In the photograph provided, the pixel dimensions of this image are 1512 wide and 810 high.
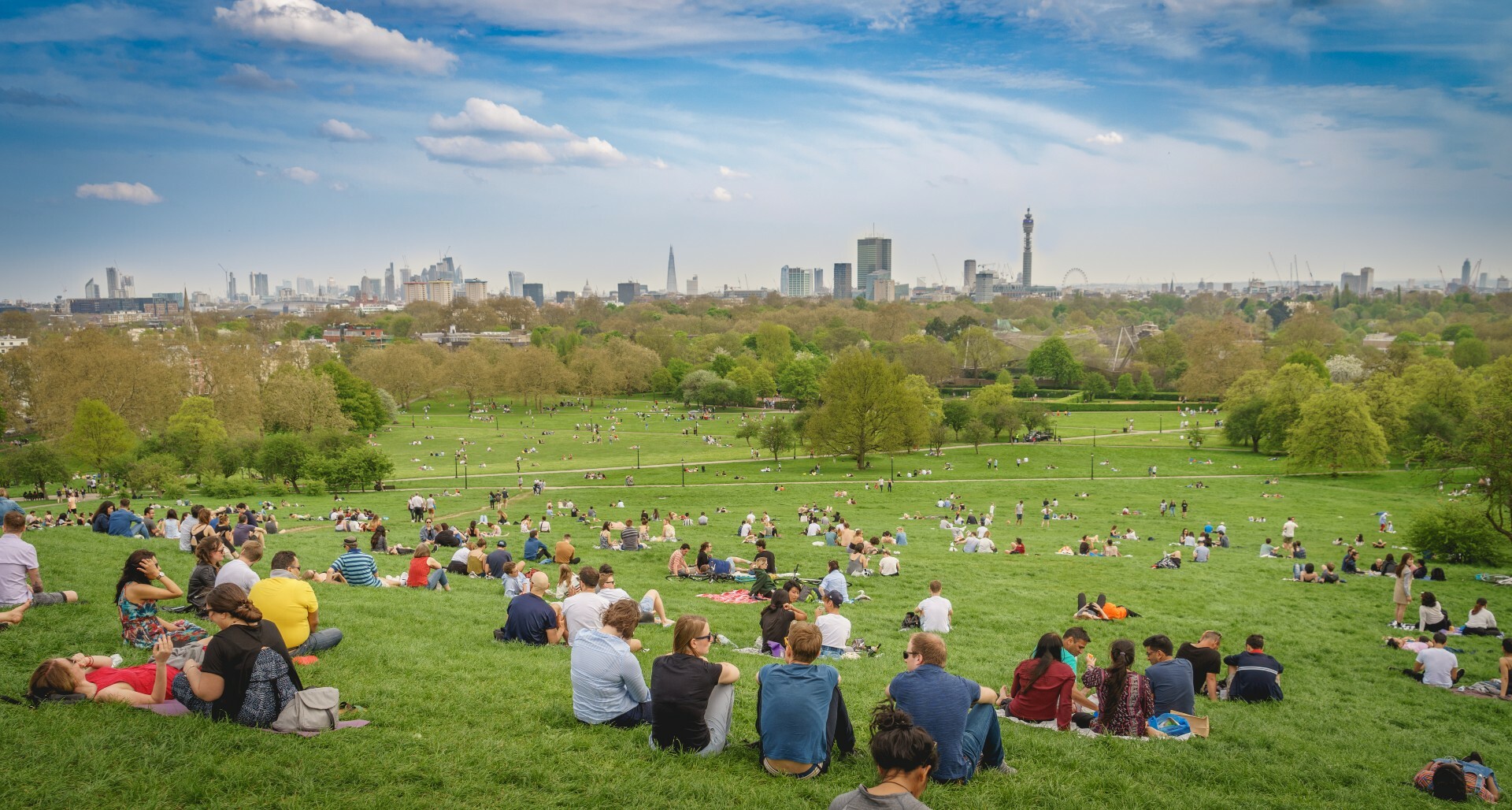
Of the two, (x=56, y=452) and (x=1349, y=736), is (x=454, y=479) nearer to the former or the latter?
(x=56, y=452)

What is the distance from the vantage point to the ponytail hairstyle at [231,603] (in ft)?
20.3

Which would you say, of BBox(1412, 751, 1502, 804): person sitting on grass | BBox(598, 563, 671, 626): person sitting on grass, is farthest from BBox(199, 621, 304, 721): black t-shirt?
BBox(1412, 751, 1502, 804): person sitting on grass

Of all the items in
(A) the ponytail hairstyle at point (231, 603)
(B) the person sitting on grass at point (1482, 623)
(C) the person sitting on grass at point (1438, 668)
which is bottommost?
(B) the person sitting on grass at point (1482, 623)

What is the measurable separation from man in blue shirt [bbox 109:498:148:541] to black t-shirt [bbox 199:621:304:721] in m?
13.7

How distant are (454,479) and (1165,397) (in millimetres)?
75078

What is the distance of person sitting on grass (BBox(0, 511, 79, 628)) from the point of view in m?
8.93

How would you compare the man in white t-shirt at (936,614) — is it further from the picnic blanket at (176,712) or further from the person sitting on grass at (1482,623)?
the person sitting on grass at (1482,623)

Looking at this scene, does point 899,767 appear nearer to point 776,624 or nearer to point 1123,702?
point 1123,702

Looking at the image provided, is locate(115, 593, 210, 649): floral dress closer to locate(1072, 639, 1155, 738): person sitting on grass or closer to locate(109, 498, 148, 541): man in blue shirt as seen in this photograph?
locate(1072, 639, 1155, 738): person sitting on grass

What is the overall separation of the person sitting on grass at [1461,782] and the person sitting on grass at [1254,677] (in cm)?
268

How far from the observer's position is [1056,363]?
103 meters

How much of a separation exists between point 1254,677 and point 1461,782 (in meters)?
3.00

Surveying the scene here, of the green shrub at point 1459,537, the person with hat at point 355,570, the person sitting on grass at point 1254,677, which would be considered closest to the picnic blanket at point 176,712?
the person with hat at point 355,570

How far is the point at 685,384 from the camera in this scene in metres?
93.5
